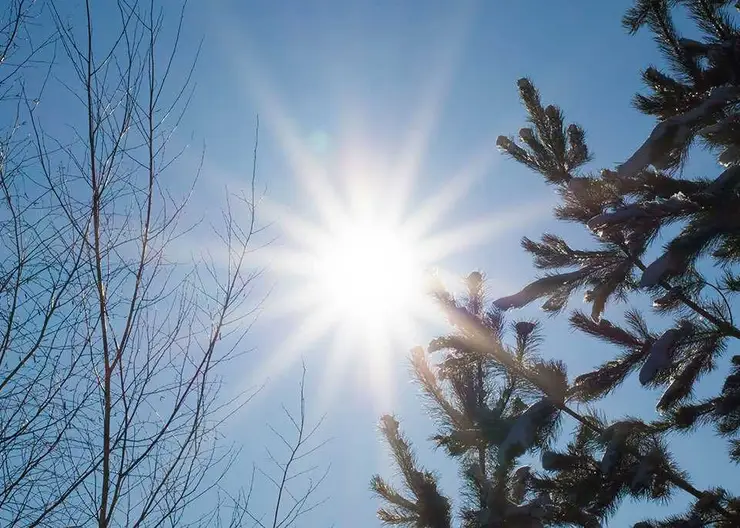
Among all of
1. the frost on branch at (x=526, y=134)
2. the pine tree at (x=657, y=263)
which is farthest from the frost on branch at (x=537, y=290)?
the frost on branch at (x=526, y=134)

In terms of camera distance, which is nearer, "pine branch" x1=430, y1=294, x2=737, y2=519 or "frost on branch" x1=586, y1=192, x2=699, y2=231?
"frost on branch" x1=586, y1=192, x2=699, y2=231

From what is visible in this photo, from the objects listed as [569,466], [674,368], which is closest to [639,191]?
[674,368]

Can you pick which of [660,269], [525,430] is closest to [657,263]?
[660,269]

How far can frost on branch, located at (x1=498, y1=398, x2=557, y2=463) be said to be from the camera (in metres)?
4.47

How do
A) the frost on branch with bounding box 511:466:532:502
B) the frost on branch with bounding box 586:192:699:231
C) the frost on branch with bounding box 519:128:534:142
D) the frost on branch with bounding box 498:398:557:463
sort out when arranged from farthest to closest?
the frost on branch with bounding box 519:128:534:142 < the frost on branch with bounding box 511:466:532:502 < the frost on branch with bounding box 498:398:557:463 < the frost on branch with bounding box 586:192:699:231

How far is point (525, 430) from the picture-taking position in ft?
14.9

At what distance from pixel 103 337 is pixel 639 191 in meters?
3.69

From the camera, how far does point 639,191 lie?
471 centimetres

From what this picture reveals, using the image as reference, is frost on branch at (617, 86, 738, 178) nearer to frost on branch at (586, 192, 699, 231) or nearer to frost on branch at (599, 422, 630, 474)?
frost on branch at (586, 192, 699, 231)

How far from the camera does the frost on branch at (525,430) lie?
14.7ft

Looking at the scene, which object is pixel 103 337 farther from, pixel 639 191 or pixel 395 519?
pixel 395 519

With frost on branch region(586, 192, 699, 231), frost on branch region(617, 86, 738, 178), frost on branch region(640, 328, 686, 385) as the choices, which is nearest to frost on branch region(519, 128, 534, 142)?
frost on branch region(586, 192, 699, 231)

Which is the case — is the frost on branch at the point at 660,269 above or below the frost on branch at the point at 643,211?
below

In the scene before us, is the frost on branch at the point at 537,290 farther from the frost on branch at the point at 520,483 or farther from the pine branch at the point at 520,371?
the frost on branch at the point at 520,483
